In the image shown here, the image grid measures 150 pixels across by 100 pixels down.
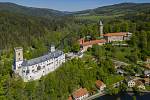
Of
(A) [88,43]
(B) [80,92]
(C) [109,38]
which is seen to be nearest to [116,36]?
(C) [109,38]

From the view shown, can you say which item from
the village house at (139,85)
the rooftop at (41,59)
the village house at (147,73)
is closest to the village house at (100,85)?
the village house at (139,85)

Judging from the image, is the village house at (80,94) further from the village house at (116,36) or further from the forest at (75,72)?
the village house at (116,36)

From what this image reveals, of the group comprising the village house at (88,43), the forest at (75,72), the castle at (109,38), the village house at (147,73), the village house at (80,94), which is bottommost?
the village house at (80,94)

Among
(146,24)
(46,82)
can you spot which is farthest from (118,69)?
(146,24)

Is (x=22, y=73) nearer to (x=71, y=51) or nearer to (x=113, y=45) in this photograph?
(x=71, y=51)

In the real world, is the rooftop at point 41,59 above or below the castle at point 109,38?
below

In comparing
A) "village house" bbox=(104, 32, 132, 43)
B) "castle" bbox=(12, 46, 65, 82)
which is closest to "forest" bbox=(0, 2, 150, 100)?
"castle" bbox=(12, 46, 65, 82)

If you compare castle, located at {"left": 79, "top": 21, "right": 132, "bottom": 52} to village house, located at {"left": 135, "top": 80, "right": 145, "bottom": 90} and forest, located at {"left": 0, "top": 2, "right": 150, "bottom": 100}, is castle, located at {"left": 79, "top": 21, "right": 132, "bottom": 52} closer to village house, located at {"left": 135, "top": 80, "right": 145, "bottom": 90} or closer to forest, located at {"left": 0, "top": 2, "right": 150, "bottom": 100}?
forest, located at {"left": 0, "top": 2, "right": 150, "bottom": 100}

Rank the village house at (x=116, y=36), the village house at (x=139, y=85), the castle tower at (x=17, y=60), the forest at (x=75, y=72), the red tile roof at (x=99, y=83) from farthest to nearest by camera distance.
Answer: the village house at (x=116, y=36) → the village house at (x=139, y=85) → the red tile roof at (x=99, y=83) → the castle tower at (x=17, y=60) → the forest at (x=75, y=72)
